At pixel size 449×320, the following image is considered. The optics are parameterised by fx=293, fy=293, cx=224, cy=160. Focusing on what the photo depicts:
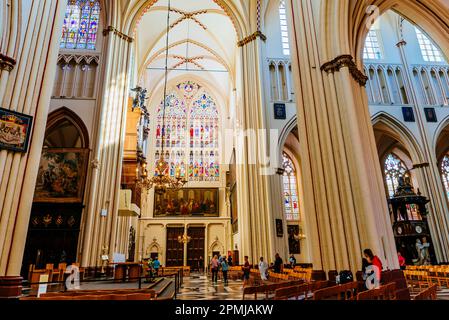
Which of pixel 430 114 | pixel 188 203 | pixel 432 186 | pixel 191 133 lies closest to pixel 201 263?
pixel 188 203

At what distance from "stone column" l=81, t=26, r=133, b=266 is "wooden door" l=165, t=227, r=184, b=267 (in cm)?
1089

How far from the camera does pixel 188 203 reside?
83.7ft

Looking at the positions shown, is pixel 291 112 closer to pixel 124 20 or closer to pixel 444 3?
pixel 444 3

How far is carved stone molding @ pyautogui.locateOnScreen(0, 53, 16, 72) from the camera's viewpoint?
5.95m

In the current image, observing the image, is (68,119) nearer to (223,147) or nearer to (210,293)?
(210,293)

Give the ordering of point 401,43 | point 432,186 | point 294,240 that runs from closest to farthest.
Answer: point 432,186 → point 401,43 → point 294,240

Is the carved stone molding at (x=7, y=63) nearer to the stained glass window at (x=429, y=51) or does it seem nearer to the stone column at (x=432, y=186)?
the stone column at (x=432, y=186)

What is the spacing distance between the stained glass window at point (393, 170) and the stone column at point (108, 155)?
18.2 metres

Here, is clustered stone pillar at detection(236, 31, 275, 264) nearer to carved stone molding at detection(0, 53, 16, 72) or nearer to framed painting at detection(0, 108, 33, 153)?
framed painting at detection(0, 108, 33, 153)

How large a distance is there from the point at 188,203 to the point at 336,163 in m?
19.3

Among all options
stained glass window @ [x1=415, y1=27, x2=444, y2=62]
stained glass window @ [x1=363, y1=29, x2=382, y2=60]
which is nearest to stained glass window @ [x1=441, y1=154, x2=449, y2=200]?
stained glass window @ [x1=415, y1=27, x2=444, y2=62]

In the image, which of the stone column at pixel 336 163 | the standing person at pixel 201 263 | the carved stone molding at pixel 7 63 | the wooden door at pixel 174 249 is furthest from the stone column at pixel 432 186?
the carved stone molding at pixel 7 63

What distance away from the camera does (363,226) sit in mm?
6887

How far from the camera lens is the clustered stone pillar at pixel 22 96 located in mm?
5297
